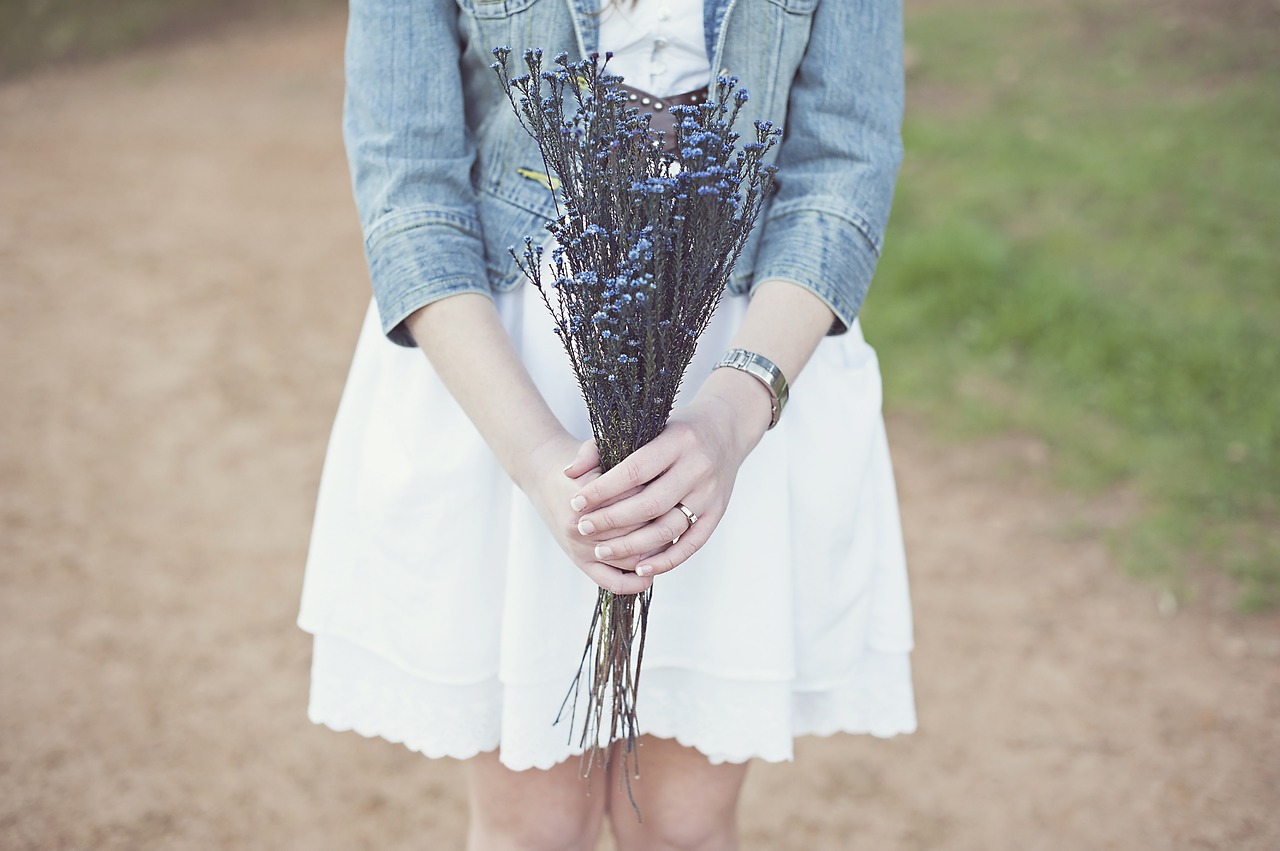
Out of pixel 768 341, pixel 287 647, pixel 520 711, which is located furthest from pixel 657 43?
pixel 287 647

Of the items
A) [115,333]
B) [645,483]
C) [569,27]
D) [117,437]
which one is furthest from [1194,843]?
[115,333]

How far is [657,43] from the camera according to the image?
159 centimetres

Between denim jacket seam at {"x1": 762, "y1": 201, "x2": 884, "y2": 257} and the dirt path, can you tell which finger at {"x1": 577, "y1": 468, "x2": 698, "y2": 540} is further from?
the dirt path

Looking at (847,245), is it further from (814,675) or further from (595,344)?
(814,675)

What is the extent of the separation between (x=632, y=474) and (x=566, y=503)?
12 cm

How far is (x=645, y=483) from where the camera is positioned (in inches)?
51.5

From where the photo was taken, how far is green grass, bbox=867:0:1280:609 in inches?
164

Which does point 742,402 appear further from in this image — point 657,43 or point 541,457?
point 657,43

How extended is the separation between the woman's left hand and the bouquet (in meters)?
0.04

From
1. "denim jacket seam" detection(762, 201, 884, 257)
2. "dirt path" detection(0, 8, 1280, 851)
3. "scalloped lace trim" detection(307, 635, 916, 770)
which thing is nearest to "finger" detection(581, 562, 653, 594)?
"scalloped lace trim" detection(307, 635, 916, 770)

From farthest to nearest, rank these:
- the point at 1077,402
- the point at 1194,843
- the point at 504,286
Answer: the point at 1077,402 → the point at 1194,843 → the point at 504,286

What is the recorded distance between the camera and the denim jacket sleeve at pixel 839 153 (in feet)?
→ 5.25

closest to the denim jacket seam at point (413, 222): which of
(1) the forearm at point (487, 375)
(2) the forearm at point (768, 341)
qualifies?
(1) the forearm at point (487, 375)

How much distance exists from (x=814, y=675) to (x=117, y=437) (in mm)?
3809
